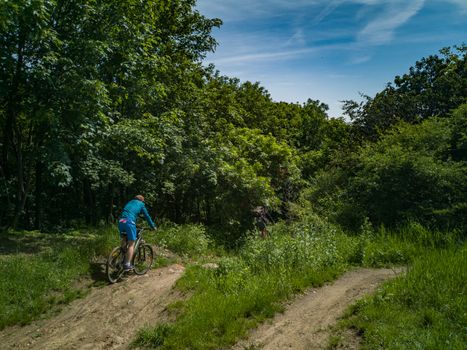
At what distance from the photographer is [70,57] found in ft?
30.7

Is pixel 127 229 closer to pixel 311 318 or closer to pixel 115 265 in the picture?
pixel 115 265

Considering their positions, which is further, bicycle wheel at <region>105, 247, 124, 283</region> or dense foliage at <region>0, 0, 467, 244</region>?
dense foliage at <region>0, 0, 467, 244</region>

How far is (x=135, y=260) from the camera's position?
8938 millimetres

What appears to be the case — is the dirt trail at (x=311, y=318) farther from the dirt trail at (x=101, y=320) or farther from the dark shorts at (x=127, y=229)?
the dark shorts at (x=127, y=229)

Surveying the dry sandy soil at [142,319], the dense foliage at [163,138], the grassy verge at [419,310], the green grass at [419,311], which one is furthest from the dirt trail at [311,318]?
the dense foliage at [163,138]

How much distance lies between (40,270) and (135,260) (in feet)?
6.74

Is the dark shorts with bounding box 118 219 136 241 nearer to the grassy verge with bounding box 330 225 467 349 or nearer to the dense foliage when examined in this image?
the dense foliage

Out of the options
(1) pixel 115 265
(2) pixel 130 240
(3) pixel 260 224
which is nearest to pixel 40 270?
(1) pixel 115 265

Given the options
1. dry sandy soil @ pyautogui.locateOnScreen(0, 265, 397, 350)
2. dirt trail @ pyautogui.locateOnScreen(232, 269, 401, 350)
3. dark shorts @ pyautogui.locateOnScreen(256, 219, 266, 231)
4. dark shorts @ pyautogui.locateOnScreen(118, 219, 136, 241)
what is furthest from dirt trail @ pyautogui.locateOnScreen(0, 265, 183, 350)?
dark shorts @ pyautogui.locateOnScreen(256, 219, 266, 231)

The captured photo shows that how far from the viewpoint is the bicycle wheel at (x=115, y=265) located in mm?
8094

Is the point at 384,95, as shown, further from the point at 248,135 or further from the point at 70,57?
the point at 70,57

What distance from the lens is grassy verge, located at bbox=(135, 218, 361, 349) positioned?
5578 millimetres

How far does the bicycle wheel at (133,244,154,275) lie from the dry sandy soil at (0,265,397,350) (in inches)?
29.6

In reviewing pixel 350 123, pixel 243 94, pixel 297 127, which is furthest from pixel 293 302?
pixel 297 127
